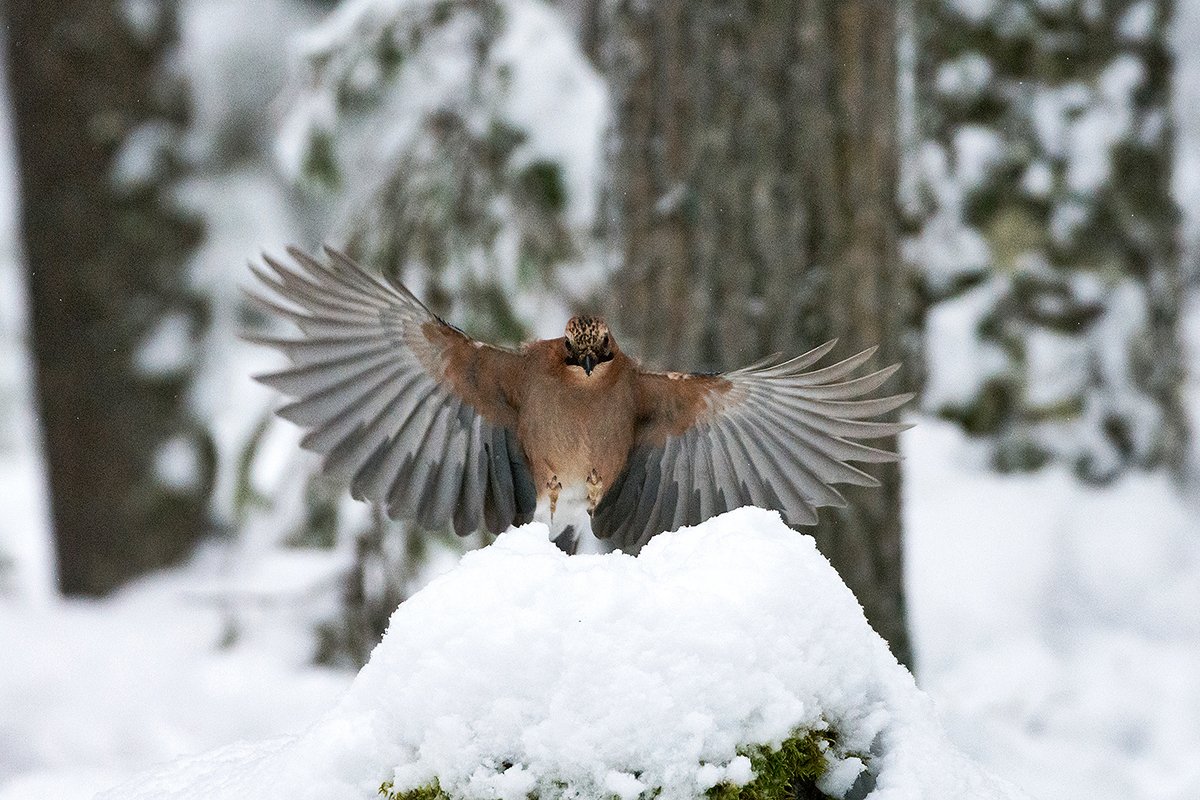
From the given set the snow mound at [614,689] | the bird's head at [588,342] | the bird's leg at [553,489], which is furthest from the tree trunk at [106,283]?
the snow mound at [614,689]

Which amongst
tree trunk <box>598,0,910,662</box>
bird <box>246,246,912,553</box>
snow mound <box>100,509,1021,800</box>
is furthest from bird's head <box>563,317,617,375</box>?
snow mound <box>100,509,1021,800</box>

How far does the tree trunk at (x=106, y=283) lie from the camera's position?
6879 mm

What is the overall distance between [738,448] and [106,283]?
4.90m

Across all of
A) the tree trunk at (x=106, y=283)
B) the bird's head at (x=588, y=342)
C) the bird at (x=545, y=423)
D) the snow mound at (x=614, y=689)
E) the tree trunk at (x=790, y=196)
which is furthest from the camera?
the tree trunk at (x=106, y=283)

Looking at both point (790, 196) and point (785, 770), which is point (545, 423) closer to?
point (790, 196)

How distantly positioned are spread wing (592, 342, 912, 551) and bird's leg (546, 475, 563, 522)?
0.11 metres

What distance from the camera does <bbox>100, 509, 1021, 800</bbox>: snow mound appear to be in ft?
4.90

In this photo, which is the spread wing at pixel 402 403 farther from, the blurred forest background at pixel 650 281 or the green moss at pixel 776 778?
the green moss at pixel 776 778

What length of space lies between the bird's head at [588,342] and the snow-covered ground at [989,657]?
195 cm

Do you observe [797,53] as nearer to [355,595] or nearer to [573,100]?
[573,100]

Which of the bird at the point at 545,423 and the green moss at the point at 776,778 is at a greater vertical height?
the bird at the point at 545,423

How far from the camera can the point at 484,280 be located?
5129 mm

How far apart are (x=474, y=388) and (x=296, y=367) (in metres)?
0.45

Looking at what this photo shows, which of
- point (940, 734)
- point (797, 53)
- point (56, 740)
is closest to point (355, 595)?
point (56, 740)
